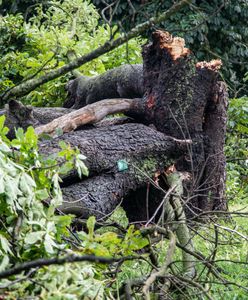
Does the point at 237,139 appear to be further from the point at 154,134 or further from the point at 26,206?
the point at 26,206

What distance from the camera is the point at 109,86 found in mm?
6699

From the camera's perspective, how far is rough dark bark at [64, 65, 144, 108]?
6411mm

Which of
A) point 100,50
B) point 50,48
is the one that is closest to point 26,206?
point 100,50

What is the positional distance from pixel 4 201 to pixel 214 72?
3.66 m

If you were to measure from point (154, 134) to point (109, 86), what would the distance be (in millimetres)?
1302

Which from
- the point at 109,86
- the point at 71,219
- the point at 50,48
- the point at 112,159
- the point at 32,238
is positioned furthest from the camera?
the point at 50,48

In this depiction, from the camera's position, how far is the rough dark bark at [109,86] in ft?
21.0

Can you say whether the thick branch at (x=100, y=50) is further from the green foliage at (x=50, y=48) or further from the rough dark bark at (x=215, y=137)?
the green foliage at (x=50, y=48)

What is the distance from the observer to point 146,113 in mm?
5918

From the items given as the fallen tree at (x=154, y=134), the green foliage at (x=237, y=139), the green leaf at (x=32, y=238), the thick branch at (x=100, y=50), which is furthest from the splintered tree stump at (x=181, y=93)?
the green leaf at (x=32, y=238)

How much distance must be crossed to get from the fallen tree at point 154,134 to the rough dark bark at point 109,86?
34 centimetres

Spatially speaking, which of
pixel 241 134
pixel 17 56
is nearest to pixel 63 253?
pixel 17 56

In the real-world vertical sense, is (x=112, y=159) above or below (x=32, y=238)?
below

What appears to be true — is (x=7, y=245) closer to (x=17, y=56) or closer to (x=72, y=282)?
(x=72, y=282)
